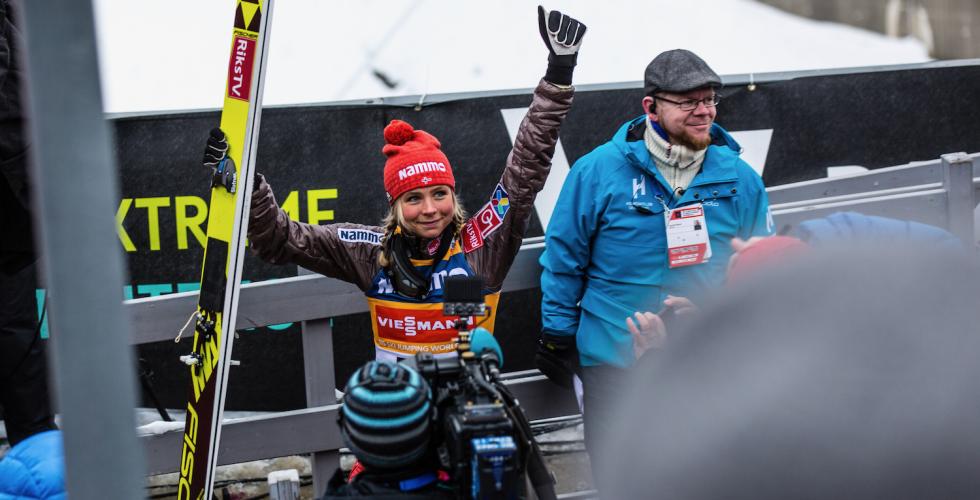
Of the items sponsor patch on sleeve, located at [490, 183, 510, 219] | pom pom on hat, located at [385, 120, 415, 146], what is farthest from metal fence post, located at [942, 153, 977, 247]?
pom pom on hat, located at [385, 120, 415, 146]

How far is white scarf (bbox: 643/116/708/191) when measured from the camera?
3.45m

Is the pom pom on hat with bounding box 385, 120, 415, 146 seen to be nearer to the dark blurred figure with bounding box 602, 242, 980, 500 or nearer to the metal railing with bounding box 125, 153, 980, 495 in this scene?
the metal railing with bounding box 125, 153, 980, 495

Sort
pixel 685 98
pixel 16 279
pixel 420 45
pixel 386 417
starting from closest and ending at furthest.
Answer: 1. pixel 386 417
2. pixel 685 98
3. pixel 16 279
4. pixel 420 45

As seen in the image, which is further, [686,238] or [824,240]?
[686,238]

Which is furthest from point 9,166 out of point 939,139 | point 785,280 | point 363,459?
point 939,139

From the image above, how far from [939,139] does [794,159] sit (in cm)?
73

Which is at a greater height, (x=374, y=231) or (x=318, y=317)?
(x=374, y=231)

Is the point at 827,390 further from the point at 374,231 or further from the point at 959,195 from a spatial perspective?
the point at 959,195

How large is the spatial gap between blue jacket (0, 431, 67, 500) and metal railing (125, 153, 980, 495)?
1359 millimetres

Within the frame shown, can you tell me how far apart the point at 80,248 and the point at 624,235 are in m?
2.52

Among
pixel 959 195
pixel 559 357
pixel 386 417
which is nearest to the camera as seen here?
pixel 386 417

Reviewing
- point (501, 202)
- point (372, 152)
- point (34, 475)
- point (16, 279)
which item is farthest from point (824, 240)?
point (16, 279)

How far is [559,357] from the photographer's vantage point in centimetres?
359

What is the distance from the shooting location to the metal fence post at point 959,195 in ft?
12.7
